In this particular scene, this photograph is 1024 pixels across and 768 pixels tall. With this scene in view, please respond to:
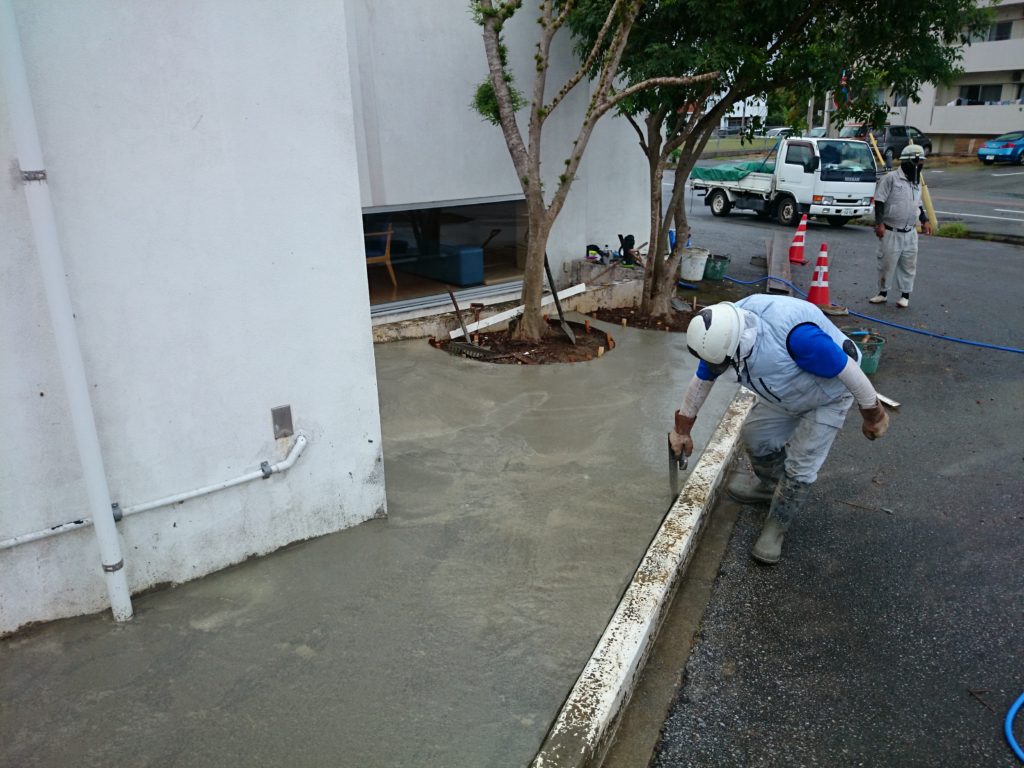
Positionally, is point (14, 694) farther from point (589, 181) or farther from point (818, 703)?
point (589, 181)

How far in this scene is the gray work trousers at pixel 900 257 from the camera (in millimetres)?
9492

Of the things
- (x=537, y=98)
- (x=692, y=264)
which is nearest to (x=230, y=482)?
(x=537, y=98)

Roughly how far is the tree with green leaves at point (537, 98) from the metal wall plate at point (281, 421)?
13.5 feet

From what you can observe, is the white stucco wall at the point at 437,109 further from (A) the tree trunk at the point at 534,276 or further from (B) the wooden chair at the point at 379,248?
(A) the tree trunk at the point at 534,276

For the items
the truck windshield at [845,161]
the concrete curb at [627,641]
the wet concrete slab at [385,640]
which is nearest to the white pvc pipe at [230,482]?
the wet concrete slab at [385,640]

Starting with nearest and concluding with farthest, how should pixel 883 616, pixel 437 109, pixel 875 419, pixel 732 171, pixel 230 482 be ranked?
pixel 230 482
pixel 883 616
pixel 875 419
pixel 437 109
pixel 732 171

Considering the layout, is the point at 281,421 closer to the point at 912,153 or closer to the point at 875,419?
the point at 875,419

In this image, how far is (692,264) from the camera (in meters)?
10.9

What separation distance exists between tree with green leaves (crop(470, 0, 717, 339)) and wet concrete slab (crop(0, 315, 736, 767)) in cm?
281

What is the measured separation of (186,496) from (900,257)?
9.37 m

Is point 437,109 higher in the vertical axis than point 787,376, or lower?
higher

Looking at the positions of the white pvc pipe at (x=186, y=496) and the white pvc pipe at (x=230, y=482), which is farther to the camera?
the white pvc pipe at (x=230, y=482)

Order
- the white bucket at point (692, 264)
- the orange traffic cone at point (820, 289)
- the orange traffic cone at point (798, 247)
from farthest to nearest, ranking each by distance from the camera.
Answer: the orange traffic cone at point (798, 247) < the white bucket at point (692, 264) < the orange traffic cone at point (820, 289)

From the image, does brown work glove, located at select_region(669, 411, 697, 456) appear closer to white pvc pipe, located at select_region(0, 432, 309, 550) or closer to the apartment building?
white pvc pipe, located at select_region(0, 432, 309, 550)
